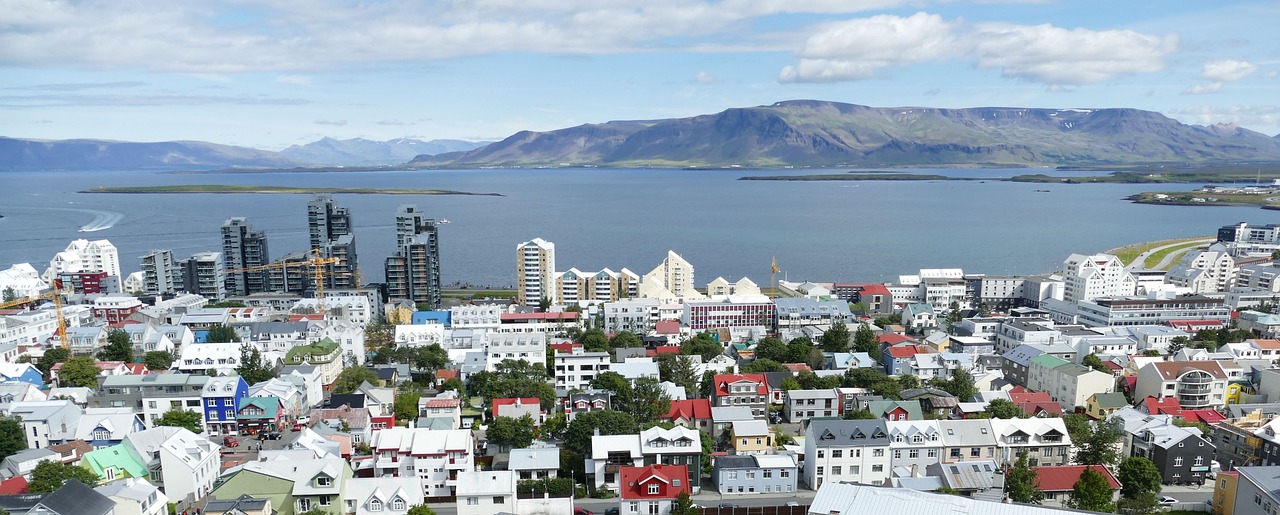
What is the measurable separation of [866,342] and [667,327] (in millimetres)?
7818

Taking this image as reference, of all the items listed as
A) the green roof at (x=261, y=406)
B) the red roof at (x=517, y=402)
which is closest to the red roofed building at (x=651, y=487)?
the red roof at (x=517, y=402)

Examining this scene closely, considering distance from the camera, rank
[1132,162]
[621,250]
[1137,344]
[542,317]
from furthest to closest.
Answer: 1. [1132,162]
2. [621,250]
3. [542,317]
4. [1137,344]

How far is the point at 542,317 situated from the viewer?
3011 centimetres

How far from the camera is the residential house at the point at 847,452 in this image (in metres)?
15.6

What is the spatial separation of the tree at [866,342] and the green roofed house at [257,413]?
60.5ft

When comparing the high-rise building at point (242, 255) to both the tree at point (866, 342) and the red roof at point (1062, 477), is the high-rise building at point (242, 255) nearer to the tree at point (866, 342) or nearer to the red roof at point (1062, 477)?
the tree at point (866, 342)

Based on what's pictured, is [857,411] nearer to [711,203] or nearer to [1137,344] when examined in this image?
[1137,344]

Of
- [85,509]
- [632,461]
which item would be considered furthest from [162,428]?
[632,461]

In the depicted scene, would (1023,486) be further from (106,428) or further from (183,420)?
(106,428)

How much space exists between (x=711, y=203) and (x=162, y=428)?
86.2 m

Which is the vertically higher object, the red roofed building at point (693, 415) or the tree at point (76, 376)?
the tree at point (76, 376)

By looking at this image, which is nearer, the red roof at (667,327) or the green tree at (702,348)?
the green tree at (702,348)

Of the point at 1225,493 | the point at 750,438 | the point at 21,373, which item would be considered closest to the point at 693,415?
the point at 750,438

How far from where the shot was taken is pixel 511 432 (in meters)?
16.7
